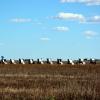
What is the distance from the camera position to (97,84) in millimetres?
27547

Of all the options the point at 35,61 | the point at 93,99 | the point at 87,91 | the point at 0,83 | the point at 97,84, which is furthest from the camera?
the point at 35,61

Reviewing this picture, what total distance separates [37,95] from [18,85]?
5.87 meters

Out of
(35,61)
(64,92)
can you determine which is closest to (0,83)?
(64,92)

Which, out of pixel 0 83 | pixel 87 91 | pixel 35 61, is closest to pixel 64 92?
pixel 87 91

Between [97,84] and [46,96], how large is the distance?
6.29m

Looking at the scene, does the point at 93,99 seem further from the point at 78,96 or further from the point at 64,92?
the point at 64,92

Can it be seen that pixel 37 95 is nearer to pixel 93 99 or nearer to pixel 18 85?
pixel 93 99

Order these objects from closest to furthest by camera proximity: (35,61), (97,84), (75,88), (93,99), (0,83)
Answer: (93,99) → (75,88) → (97,84) → (0,83) → (35,61)

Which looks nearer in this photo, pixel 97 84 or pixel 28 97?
pixel 28 97

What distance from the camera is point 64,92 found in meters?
23.5

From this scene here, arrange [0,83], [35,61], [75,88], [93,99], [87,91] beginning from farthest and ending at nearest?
[35,61]
[0,83]
[75,88]
[87,91]
[93,99]

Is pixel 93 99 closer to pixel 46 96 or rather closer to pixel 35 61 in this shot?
pixel 46 96

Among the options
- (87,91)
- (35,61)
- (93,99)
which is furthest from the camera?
(35,61)

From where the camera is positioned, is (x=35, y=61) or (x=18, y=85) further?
(x=35, y=61)
